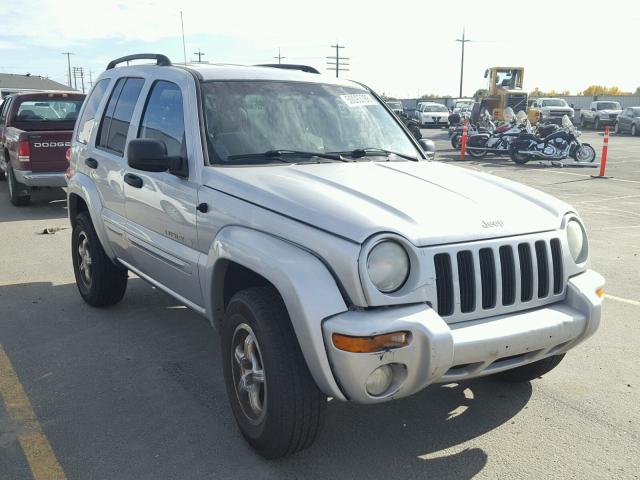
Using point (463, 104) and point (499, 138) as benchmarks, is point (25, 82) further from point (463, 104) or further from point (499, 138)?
point (499, 138)

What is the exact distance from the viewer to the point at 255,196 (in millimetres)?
3273

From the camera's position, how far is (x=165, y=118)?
165 inches

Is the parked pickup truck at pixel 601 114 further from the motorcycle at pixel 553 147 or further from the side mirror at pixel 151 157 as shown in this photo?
the side mirror at pixel 151 157

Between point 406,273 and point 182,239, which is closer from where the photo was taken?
point 406,273

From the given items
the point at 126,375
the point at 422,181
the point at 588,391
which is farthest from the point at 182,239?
the point at 588,391

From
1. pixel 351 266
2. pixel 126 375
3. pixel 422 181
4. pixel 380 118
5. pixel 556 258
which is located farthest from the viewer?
pixel 380 118

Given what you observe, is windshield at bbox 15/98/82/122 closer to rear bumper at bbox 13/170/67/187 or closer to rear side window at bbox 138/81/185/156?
rear bumper at bbox 13/170/67/187

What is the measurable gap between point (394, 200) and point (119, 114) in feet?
8.75

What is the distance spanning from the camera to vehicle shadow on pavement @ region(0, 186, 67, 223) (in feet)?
33.9

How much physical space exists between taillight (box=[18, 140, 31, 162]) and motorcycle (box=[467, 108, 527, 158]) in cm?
1367

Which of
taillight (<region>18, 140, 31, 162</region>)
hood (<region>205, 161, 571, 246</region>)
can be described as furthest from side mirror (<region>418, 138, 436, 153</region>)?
taillight (<region>18, 140, 31, 162</region>)

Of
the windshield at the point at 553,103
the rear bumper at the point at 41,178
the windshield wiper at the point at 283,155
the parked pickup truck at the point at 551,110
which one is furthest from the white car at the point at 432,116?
the windshield wiper at the point at 283,155

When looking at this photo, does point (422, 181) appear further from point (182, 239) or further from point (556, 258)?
point (182, 239)

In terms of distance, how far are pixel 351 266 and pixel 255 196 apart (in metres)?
0.79
